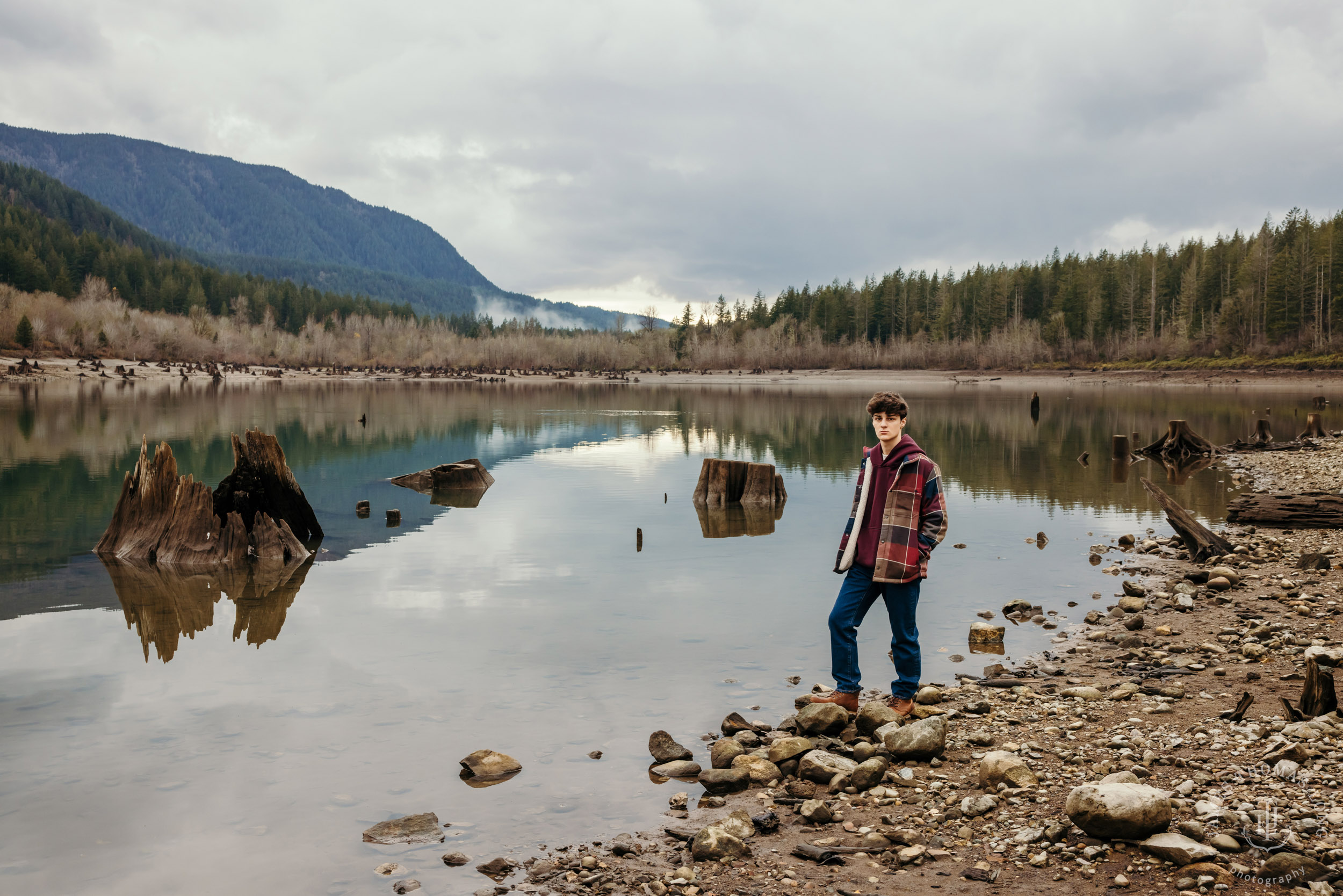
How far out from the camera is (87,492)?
76.0 ft

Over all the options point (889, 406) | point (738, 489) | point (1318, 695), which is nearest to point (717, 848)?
point (889, 406)

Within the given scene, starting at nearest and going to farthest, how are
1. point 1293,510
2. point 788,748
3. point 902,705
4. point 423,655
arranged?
point 788,748
point 902,705
point 423,655
point 1293,510

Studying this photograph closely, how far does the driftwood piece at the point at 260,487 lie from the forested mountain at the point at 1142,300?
122 metres

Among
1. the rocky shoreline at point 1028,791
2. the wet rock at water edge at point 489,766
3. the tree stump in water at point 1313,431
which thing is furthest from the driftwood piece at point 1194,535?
the tree stump in water at point 1313,431

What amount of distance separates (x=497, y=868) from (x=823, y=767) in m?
2.46

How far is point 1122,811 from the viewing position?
527cm

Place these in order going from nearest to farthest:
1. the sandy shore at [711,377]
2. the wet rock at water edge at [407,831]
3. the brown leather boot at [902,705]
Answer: the wet rock at water edge at [407,831] → the brown leather boot at [902,705] → the sandy shore at [711,377]

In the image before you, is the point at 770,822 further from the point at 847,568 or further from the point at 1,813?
the point at 1,813

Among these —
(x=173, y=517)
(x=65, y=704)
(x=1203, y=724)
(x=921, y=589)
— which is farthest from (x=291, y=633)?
(x=1203, y=724)

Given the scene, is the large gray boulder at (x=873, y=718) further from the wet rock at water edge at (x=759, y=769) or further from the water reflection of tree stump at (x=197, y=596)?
the water reflection of tree stump at (x=197, y=596)

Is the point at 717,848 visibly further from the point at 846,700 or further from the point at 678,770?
the point at 846,700

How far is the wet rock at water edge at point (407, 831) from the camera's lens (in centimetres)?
614

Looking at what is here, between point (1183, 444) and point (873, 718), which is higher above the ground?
point (1183, 444)

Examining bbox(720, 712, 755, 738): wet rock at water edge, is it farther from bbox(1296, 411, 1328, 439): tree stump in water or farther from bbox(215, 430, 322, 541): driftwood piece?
bbox(1296, 411, 1328, 439): tree stump in water
